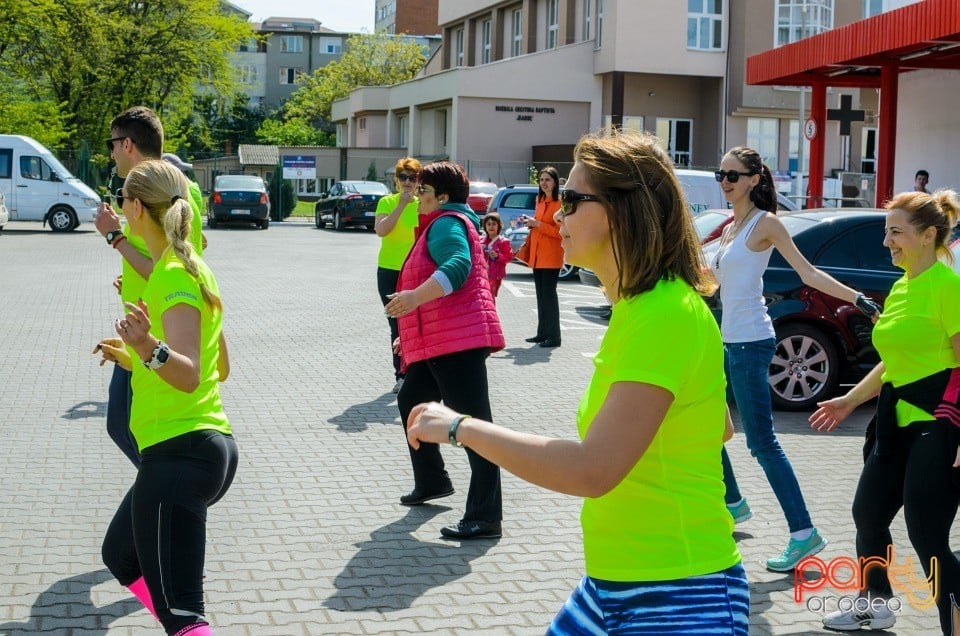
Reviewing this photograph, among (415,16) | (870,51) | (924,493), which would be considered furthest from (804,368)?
(415,16)

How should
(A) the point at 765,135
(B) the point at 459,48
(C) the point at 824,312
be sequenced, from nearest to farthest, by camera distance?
(C) the point at 824,312 < (A) the point at 765,135 < (B) the point at 459,48

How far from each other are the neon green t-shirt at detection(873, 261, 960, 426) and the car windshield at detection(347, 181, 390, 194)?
3466cm

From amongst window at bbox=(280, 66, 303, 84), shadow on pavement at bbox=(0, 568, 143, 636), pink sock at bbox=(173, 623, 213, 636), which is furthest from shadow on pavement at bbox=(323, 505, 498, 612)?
window at bbox=(280, 66, 303, 84)

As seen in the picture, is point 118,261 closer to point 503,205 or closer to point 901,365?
point 503,205

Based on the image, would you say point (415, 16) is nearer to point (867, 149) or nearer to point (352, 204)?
point (867, 149)

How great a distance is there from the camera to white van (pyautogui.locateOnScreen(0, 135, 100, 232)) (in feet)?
108

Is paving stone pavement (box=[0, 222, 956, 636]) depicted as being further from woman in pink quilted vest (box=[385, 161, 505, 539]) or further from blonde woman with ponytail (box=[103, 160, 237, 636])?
blonde woman with ponytail (box=[103, 160, 237, 636])

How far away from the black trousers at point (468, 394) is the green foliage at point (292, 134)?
86665 millimetres

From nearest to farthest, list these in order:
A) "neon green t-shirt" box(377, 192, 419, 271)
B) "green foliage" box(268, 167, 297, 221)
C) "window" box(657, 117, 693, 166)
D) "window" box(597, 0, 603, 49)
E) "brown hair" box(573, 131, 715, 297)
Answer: "brown hair" box(573, 131, 715, 297)
"neon green t-shirt" box(377, 192, 419, 271)
"green foliage" box(268, 167, 297, 221)
"window" box(597, 0, 603, 49)
"window" box(657, 117, 693, 166)

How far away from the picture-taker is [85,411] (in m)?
9.25

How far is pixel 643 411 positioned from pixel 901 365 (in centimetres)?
246

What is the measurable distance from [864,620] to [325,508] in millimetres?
2931

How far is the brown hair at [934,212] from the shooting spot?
468cm

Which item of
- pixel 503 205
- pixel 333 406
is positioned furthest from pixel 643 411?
pixel 503 205
